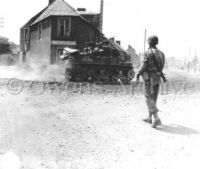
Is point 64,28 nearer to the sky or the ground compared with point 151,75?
nearer to the sky

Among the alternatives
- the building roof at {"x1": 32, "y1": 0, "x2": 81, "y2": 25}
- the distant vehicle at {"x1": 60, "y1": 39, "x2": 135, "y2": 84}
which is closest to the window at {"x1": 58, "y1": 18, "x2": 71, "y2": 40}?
the building roof at {"x1": 32, "y1": 0, "x2": 81, "y2": 25}

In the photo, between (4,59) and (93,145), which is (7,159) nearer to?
(93,145)

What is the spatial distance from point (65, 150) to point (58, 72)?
15.9 m

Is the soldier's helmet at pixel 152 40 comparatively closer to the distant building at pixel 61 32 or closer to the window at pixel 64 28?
the distant building at pixel 61 32

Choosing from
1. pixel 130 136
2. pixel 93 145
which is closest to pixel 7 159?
pixel 93 145

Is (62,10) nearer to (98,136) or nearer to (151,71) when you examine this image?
(151,71)

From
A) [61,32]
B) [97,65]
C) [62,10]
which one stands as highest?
[62,10]

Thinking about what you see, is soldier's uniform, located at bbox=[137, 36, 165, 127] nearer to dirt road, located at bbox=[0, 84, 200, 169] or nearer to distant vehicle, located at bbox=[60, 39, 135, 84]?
dirt road, located at bbox=[0, 84, 200, 169]

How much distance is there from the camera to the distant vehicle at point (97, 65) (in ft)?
57.6

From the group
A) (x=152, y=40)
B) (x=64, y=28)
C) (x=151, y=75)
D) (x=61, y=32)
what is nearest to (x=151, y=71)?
(x=151, y=75)

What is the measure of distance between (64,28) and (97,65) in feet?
40.5

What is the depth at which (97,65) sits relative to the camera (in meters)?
17.7

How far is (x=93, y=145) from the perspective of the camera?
503 cm

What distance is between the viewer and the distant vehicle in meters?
17.6
